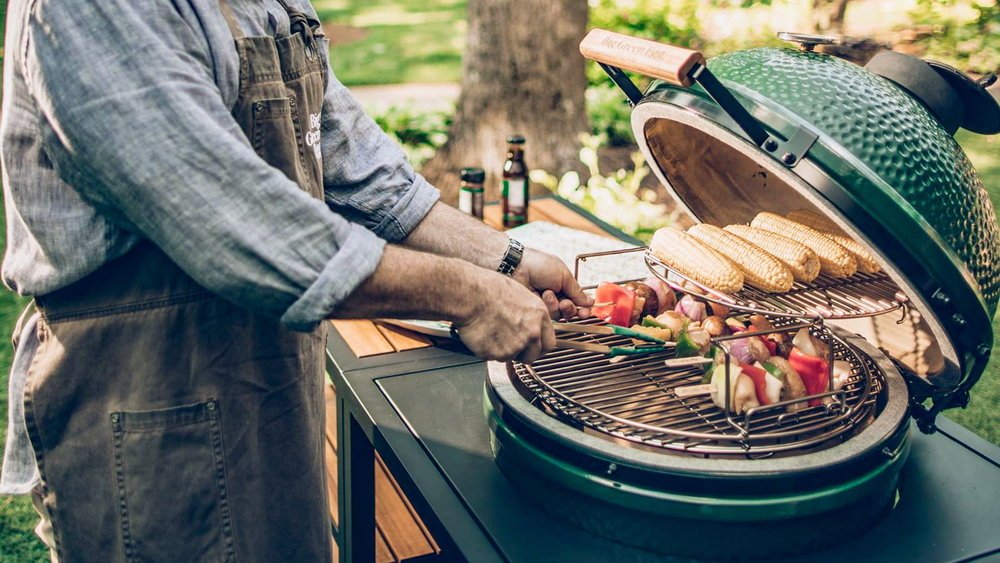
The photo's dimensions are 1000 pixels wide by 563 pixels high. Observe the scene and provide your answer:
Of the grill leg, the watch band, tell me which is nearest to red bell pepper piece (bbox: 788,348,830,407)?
the watch band

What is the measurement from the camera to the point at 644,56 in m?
1.67

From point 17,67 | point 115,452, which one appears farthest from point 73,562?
point 17,67

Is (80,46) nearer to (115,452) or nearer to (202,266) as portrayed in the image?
(202,266)

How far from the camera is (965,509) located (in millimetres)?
1833

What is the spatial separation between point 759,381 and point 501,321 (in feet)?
1.84

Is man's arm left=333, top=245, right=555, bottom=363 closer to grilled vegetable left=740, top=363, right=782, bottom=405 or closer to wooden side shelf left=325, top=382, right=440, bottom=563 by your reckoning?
grilled vegetable left=740, top=363, right=782, bottom=405

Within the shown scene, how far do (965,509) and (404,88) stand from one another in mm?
8942

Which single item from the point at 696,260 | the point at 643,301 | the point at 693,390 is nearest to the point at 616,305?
the point at 643,301

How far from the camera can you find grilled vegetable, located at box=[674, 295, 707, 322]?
228 centimetres

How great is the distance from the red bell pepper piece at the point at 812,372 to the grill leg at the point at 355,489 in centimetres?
112

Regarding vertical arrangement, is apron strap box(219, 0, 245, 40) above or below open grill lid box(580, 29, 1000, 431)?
above

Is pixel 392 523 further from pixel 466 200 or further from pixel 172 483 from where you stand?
pixel 172 483

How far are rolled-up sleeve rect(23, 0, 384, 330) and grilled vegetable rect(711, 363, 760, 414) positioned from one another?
2.53 feet

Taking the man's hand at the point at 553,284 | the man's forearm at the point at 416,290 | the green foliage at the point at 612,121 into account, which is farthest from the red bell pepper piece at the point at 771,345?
the green foliage at the point at 612,121
